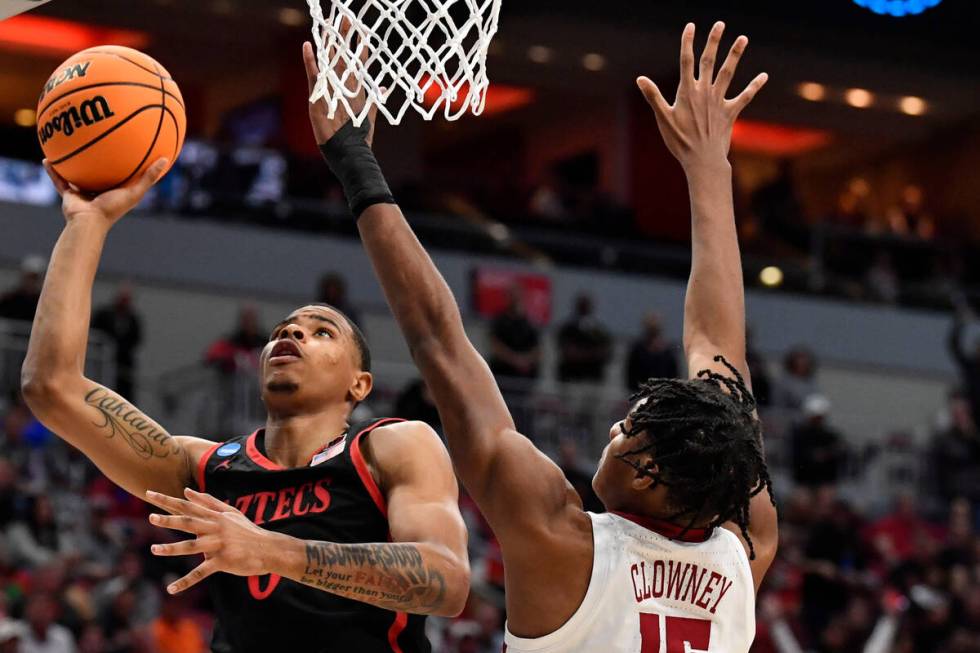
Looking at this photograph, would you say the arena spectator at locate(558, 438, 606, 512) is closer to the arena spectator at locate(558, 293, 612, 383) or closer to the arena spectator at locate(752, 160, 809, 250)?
the arena spectator at locate(558, 293, 612, 383)

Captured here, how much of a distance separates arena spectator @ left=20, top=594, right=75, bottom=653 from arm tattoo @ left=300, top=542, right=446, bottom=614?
246 inches

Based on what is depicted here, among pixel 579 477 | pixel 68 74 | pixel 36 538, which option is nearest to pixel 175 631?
pixel 36 538

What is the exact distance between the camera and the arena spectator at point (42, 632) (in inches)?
363

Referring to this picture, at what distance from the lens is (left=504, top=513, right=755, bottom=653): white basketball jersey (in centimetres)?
316

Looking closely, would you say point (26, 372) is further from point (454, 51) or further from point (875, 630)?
point (875, 630)

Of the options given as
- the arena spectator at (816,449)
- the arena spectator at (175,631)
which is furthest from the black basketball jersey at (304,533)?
the arena spectator at (816,449)

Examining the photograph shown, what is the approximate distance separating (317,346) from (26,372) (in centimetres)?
75

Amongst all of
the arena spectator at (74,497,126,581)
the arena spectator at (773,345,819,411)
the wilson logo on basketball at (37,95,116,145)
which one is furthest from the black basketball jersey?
the arena spectator at (773,345,819,411)

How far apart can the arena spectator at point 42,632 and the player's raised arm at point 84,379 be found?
5.35 meters

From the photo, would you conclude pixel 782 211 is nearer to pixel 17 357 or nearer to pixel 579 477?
pixel 579 477

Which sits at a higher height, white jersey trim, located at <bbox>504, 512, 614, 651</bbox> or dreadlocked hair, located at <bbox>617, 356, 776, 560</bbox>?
dreadlocked hair, located at <bbox>617, 356, 776, 560</bbox>

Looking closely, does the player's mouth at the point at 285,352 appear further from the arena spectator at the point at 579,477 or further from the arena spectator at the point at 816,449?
the arena spectator at the point at 816,449

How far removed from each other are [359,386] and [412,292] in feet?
4.52

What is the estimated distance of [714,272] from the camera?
12.6ft
